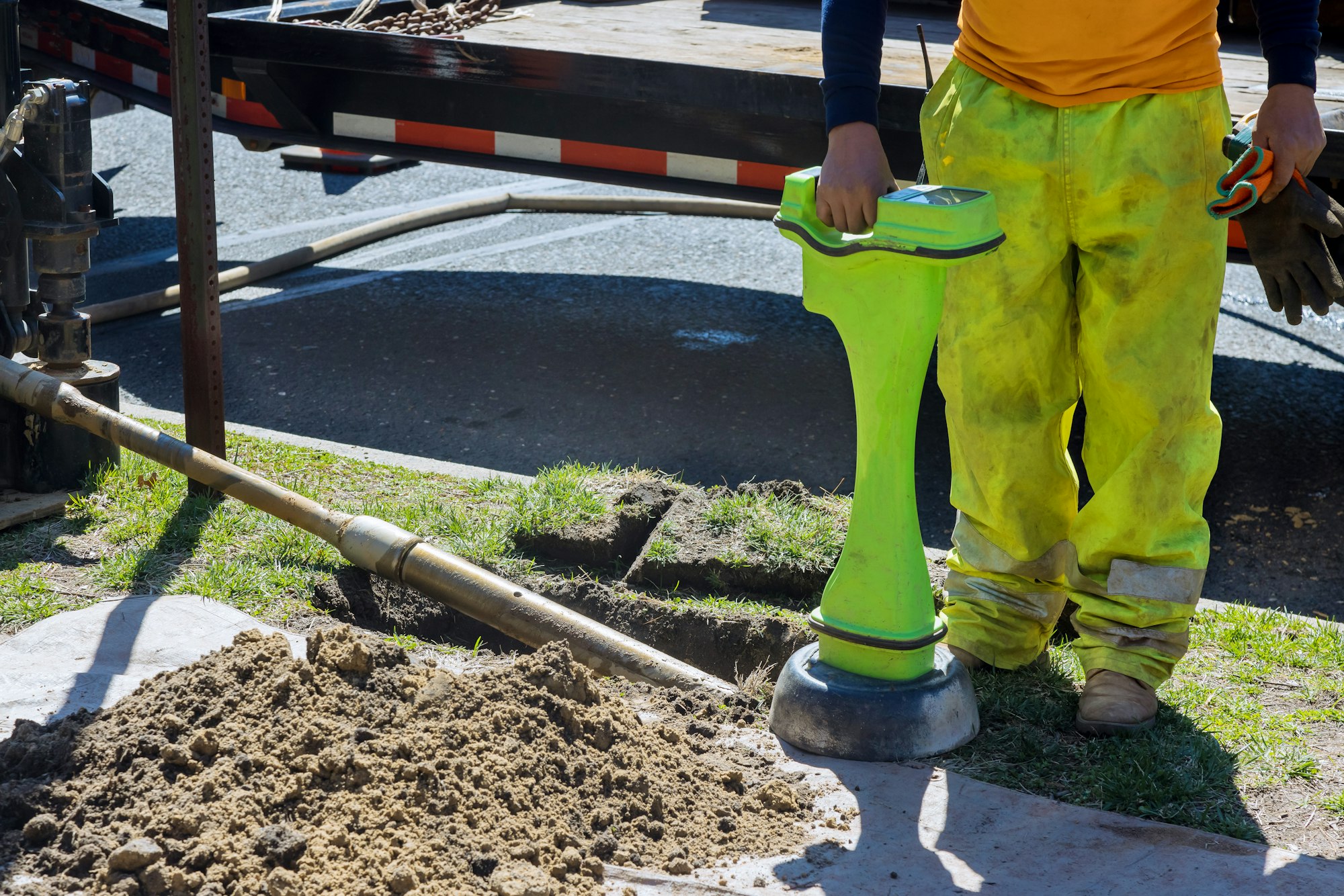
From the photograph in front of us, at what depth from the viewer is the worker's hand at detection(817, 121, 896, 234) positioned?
91.1 inches

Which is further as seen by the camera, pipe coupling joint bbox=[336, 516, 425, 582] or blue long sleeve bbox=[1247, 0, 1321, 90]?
pipe coupling joint bbox=[336, 516, 425, 582]

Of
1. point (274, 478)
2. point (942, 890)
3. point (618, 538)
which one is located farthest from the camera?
point (274, 478)

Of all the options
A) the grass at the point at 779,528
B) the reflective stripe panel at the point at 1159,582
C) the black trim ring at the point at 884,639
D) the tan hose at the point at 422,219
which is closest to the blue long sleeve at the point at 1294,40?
the reflective stripe panel at the point at 1159,582

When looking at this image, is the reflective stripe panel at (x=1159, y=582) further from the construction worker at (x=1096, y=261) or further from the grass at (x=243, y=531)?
the grass at (x=243, y=531)

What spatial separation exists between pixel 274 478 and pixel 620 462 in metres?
1.06

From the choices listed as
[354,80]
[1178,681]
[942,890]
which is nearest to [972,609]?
[1178,681]

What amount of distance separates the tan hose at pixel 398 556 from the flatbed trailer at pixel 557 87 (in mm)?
1993

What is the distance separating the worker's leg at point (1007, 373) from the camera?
250cm

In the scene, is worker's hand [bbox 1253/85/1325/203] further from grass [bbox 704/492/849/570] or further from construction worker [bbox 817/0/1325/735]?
grass [bbox 704/492/849/570]

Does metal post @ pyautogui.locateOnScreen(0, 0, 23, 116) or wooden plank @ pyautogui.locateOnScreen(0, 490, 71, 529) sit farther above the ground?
metal post @ pyautogui.locateOnScreen(0, 0, 23, 116)

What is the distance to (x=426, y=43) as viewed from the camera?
15.3 feet

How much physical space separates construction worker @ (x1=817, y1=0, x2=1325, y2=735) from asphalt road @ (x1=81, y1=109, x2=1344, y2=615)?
1.02m

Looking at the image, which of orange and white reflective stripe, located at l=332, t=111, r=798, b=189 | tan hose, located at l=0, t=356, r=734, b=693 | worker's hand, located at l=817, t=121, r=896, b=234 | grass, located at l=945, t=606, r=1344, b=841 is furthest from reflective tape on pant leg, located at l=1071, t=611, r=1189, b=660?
orange and white reflective stripe, located at l=332, t=111, r=798, b=189

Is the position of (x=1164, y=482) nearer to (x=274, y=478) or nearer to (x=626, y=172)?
(x=274, y=478)
